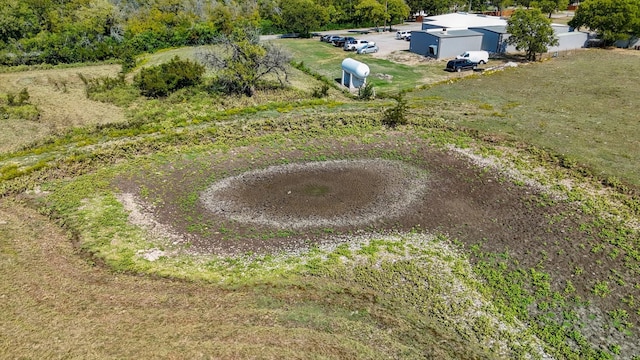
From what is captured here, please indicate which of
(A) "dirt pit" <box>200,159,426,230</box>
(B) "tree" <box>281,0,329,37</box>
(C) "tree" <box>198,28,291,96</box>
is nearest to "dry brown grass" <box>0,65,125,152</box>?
(C) "tree" <box>198,28,291,96</box>

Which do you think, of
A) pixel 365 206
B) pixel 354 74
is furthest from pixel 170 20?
pixel 365 206

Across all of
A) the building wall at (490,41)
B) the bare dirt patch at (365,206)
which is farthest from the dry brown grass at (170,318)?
the building wall at (490,41)

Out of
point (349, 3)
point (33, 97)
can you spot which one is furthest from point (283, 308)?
point (349, 3)

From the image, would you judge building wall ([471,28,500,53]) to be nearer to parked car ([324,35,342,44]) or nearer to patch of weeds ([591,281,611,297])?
parked car ([324,35,342,44])

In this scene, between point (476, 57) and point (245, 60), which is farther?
point (476, 57)

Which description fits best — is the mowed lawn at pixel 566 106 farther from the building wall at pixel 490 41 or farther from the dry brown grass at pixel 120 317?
the dry brown grass at pixel 120 317

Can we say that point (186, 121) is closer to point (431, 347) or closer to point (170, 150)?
point (170, 150)

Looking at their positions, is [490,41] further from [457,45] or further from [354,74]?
[354,74]
